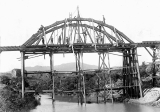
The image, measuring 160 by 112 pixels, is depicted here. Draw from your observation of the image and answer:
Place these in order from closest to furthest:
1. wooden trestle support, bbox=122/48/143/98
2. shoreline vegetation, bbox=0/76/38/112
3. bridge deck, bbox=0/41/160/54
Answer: shoreline vegetation, bbox=0/76/38/112 → bridge deck, bbox=0/41/160/54 → wooden trestle support, bbox=122/48/143/98

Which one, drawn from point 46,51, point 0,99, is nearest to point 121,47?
point 46,51

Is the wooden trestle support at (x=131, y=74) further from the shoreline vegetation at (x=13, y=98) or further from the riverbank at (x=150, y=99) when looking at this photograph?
the shoreline vegetation at (x=13, y=98)

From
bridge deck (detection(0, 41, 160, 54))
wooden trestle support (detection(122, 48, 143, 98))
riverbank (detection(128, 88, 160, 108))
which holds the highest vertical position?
bridge deck (detection(0, 41, 160, 54))

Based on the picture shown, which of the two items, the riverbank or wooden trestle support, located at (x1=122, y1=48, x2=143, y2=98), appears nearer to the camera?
the riverbank

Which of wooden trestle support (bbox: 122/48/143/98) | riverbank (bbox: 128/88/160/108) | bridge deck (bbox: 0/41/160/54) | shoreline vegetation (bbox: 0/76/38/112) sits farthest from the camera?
wooden trestle support (bbox: 122/48/143/98)

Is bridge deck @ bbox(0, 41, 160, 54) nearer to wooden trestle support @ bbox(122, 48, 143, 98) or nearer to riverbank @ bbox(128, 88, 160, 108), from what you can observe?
wooden trestle support @ bbox(122, 48, 143, 98)

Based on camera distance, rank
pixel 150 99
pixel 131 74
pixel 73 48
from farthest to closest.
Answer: pixel 131 74
pixel 73 48
pixel 150 99

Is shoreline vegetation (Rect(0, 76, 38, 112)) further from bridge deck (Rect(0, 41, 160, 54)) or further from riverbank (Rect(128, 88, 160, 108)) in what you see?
riverbank (Rect(128, 88, 160, 108))

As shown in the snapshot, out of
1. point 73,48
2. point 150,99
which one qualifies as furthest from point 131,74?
point 73,48

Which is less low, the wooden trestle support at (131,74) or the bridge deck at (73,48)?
the bridge deck at (73,48)

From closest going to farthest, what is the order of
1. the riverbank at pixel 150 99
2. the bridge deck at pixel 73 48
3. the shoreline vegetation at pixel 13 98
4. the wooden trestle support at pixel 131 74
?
the shoreline vegetation at pixel 13 98
the riverbank at pixel 150 99
the bridge deck at pixel 73 48
the wooden trestle support at pixel 131 74

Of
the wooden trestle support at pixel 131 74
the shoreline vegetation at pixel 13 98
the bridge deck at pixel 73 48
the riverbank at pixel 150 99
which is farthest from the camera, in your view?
the wooden trestle support at pixel 131 74

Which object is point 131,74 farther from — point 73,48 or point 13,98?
point 13,98

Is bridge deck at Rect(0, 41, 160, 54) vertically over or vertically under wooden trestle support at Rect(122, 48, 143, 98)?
over
